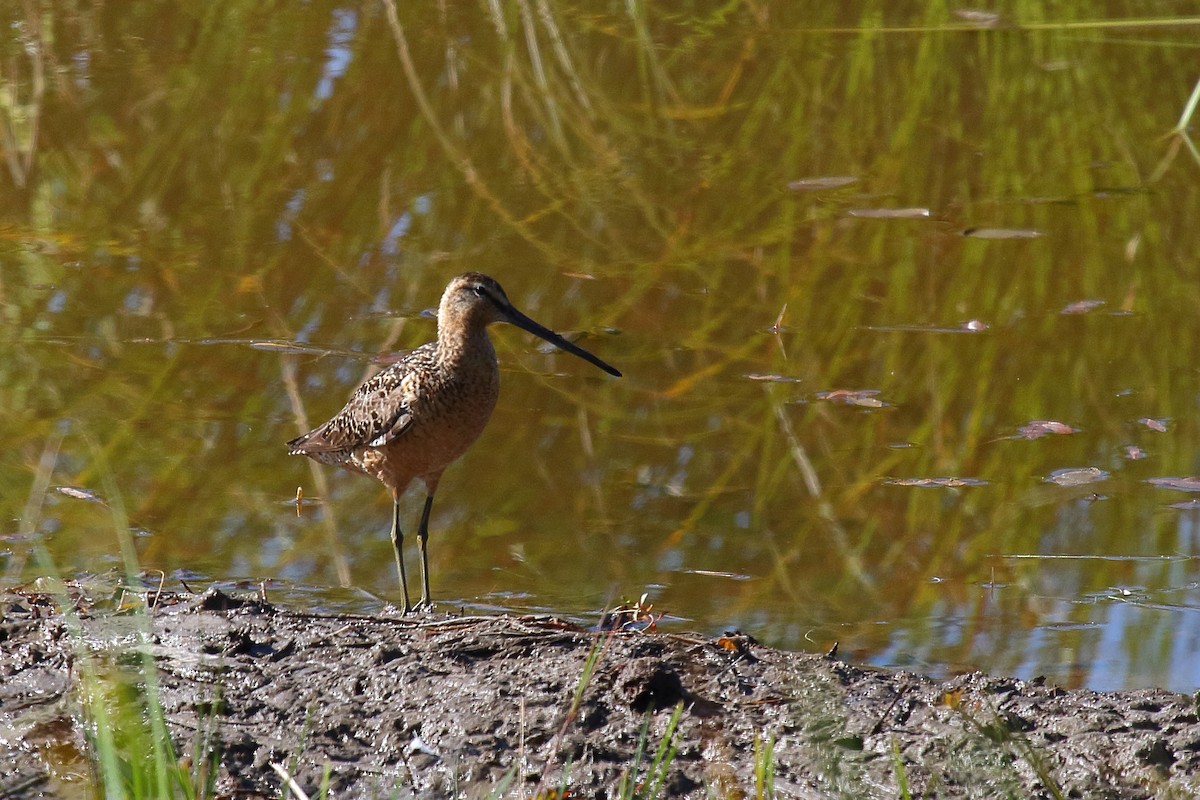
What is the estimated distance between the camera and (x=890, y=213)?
7.00m

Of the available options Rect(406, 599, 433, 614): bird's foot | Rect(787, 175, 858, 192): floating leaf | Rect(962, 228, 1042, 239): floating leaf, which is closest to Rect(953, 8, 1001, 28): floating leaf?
Rect(787, 175, 858, 192): floating leaf

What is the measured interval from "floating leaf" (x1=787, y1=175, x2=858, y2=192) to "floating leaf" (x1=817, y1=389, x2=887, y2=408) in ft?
6.40

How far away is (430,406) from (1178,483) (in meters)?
2.23

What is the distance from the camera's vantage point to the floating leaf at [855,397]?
5.47 m

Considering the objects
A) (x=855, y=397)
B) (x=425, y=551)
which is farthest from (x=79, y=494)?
(x=855, y=397)

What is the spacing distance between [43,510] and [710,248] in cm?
299

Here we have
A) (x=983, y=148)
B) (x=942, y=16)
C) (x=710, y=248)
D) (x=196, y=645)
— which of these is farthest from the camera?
(x=942, y=16)

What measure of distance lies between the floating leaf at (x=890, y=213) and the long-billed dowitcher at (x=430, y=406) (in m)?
2.68

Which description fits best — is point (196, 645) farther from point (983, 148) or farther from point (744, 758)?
point (983, 148)

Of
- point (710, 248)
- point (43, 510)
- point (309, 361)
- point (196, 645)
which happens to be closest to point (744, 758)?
point (196, 645)

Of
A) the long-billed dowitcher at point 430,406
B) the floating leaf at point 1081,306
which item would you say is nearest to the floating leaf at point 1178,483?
the floating leaf at point 1081,306

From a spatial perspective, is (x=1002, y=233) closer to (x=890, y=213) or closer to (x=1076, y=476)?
(x=890, y=213)

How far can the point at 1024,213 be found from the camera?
23.0 ft

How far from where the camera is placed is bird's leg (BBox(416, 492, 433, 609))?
4.35m
